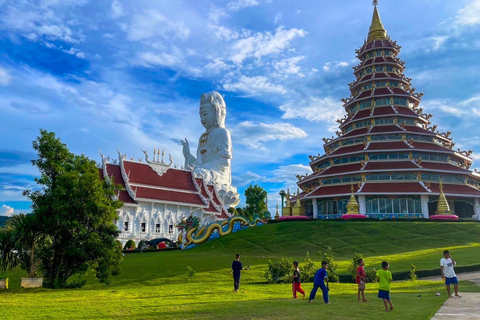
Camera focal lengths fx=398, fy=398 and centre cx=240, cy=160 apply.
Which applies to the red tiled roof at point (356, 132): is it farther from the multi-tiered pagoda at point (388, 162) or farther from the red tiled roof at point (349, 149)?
the red tiled roof at point (349, 149)

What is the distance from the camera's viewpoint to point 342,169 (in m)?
47.1

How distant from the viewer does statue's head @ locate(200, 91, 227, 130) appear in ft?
270

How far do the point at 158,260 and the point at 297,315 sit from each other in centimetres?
2177

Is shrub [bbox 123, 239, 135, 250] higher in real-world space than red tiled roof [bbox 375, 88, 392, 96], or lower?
lower

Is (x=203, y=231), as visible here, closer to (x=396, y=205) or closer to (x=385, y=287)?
(x=396, y=205)

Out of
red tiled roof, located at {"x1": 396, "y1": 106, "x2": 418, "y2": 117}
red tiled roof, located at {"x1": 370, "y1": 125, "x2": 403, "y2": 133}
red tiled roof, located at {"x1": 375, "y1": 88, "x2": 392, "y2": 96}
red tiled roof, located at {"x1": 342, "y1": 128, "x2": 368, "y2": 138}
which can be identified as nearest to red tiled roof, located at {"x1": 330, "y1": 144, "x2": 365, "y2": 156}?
red tiled roof, located at {"x1": 342, "y1": 128, "x2": 368, "y2": 138}

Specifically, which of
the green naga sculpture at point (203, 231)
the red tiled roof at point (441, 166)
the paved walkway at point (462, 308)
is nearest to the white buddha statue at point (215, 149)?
the green naga sculpture at point (203, 231)

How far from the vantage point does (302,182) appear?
173 feet

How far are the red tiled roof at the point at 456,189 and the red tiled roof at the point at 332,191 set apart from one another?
27.4ft

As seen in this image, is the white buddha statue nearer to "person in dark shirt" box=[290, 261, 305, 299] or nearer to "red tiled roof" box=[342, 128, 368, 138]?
"red tiled roof" box=[342, 128, 368, 138]

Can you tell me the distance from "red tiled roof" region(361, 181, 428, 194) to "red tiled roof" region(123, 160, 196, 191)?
85.5 ft

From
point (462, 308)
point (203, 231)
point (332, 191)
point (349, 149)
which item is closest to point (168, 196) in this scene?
point (203, 231)

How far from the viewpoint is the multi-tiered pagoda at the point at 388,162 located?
144 ft

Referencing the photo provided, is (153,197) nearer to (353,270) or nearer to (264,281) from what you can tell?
(264,281)
